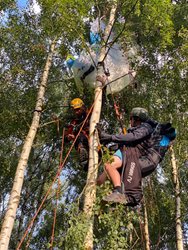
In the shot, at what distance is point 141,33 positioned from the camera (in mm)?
8539

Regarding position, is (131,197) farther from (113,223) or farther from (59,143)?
(59,143)

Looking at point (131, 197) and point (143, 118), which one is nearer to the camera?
point (131, 197)

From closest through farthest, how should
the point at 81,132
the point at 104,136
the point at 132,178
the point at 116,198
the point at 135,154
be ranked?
the point at 116,198
the point at 104,136
the point at 132,178
the point at 135,154
the point at 81,132

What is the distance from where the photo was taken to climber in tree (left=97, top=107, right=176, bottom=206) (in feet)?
13.9

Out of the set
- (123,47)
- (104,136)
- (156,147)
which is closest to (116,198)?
(104,136)

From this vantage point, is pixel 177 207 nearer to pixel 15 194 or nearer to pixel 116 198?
pixel 15 194

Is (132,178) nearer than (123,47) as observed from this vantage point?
Yes

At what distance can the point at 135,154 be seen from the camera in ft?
15.0

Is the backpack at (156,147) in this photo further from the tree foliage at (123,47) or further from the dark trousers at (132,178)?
the tree foliage at (123,47)

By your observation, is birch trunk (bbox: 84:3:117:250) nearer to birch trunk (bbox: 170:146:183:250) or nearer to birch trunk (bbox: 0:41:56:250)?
birch trunk (bbox: 0:41:56:250)

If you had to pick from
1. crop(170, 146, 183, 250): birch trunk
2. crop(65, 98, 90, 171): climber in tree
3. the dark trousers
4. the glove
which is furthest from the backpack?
crop(170, 146, 183, 250): birch trunk

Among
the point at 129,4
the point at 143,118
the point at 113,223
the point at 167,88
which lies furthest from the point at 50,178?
the point at 113,223

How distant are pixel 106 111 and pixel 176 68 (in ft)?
6.56

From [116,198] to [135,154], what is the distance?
82 centimetres
